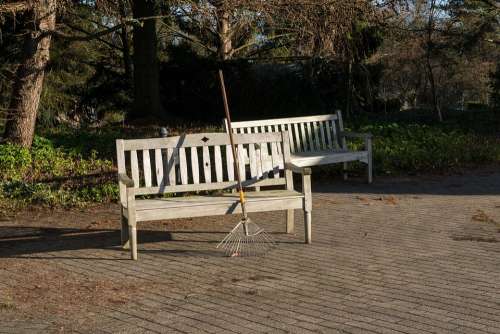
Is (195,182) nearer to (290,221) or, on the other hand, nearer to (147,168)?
(147,168)

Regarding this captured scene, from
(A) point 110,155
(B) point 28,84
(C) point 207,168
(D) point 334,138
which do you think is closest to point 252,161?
(C) point 207,168

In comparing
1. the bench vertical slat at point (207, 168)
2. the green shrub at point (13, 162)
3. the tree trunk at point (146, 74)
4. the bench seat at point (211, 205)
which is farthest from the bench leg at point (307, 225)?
the tree trunk at point (146, 74)

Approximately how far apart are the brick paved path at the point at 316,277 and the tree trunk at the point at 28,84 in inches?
181

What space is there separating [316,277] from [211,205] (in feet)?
4.69

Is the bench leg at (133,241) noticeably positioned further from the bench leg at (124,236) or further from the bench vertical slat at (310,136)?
the bench vertical slat at (310,136)

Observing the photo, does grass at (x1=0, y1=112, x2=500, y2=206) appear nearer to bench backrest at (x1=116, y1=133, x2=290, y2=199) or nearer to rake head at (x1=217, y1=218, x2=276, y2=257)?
bench backrest at (x1=116, y1=133, x2=290, y2=199)

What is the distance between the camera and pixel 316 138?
1176cm

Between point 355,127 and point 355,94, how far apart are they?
150 inches

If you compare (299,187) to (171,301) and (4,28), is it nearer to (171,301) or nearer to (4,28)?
(171,301)

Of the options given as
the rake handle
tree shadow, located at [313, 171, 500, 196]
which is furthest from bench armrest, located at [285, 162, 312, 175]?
tree shadow, located at [313, 171, 500, 196]

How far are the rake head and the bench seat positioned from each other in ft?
0.63

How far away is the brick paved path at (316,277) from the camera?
5.10m

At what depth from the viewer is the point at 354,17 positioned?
43.2 ft

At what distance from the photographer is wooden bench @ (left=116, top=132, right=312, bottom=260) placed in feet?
23.3
